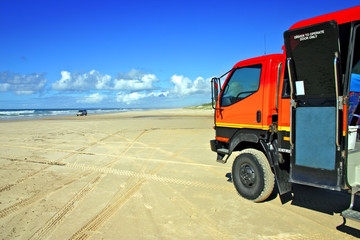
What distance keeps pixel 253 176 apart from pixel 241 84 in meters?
1.82

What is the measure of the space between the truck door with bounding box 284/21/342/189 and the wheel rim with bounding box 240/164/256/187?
0.89 metres

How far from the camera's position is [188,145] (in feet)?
37.3

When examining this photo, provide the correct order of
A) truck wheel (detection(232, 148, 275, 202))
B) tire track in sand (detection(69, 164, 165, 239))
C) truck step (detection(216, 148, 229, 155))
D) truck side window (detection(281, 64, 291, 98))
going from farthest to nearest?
truck step (detection(216, 148, 229, 155)) → truck wheel (detection(232, 148, 275, 202)) → truck side window (detection(281, 64, 291, 98)) → tire track in sand (detection(69, 164, 165, 239))

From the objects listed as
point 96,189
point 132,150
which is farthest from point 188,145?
point 96,189

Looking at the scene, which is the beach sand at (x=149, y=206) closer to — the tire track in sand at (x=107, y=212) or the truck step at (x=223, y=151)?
the tire track in sand at (x=107, y=212)

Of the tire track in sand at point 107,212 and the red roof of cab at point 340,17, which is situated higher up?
the red roof of cab at point 340,17

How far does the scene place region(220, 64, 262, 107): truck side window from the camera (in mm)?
5103

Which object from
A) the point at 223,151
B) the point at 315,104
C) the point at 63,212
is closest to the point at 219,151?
the point at 223,151

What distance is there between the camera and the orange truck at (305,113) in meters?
3.54

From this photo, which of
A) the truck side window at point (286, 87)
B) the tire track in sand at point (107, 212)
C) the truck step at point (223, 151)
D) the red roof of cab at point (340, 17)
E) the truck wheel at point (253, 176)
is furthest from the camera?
the truck step at point (223, 151)

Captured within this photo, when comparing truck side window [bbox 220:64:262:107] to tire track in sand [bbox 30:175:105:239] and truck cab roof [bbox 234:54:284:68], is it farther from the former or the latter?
tire track in sand [bbox 30:175:105:239]

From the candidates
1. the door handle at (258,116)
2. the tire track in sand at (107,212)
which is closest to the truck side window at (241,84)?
the door handle at (258,116)

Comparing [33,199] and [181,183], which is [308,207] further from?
[33,199]

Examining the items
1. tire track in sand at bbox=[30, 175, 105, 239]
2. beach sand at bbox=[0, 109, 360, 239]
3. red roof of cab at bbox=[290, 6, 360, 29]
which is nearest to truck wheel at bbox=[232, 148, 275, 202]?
beach sand at bbox=[0, 109, 360, 239]
